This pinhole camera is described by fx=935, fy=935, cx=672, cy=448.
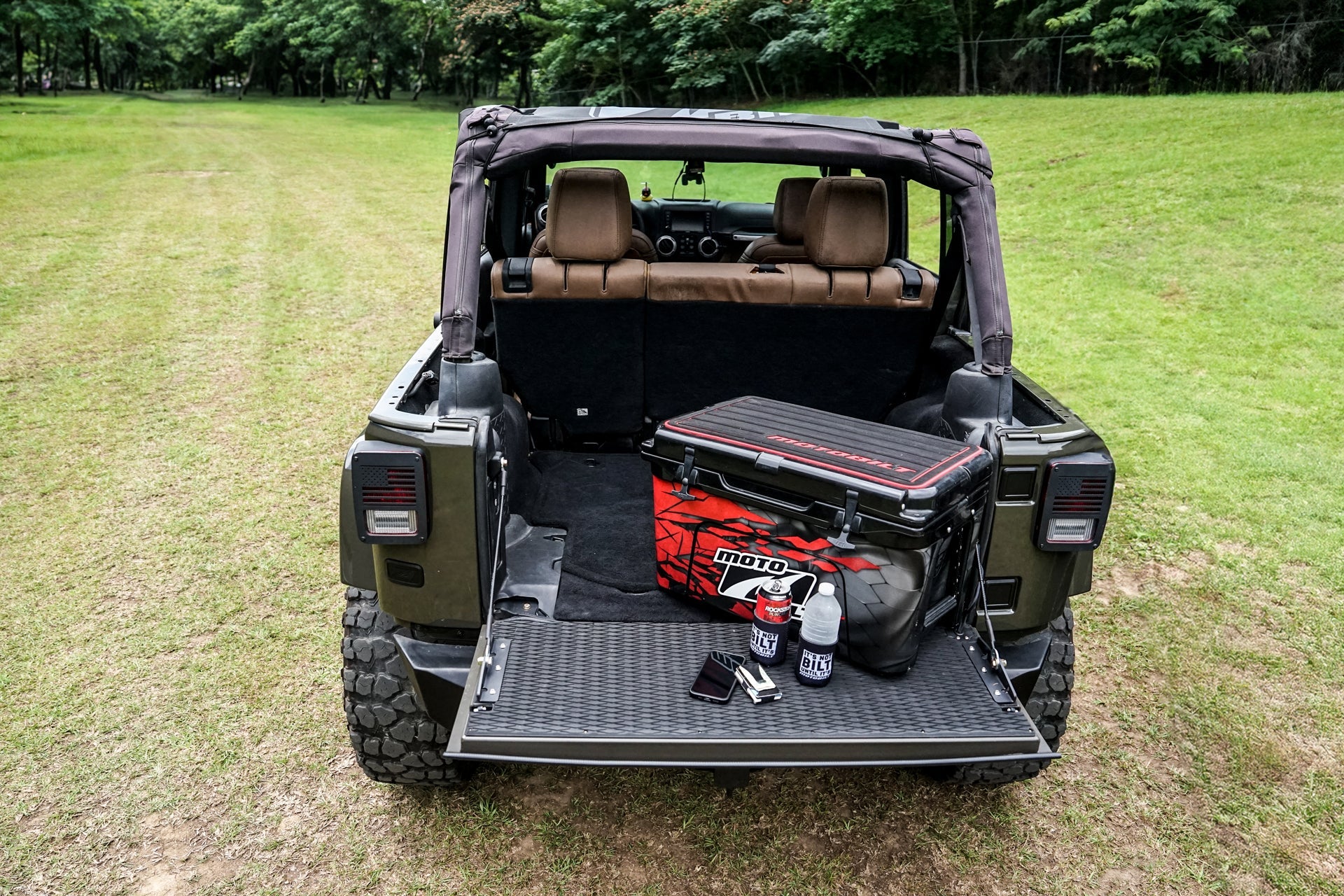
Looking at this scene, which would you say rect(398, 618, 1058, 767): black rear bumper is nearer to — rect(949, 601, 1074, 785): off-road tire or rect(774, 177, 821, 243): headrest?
rect(949, 601, 1074, 785): off-road tire

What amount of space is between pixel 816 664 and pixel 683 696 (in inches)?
13.7

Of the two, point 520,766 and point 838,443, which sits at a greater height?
point 838,443

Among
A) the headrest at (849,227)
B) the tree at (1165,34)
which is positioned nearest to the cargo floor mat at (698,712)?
the headrest at (849,227)

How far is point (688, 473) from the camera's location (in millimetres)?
2686

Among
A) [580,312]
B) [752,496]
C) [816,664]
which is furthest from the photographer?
[580,312]

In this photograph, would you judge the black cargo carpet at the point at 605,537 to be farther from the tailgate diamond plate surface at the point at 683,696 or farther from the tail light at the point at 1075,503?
the tail light at the point at 1075,503

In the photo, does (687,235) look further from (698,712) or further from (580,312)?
(698,712)

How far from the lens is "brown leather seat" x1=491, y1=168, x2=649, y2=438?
3309mm

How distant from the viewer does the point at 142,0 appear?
158 ft

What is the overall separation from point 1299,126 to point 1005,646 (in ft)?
47.3

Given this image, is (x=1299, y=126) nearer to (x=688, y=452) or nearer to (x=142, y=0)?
(x=688, y=452)

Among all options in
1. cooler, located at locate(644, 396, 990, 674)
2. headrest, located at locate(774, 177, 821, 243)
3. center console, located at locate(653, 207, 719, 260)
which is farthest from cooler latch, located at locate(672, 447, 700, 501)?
center console, located at locate(653, 207, 719, 260)

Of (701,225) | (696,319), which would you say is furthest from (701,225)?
(696,319)

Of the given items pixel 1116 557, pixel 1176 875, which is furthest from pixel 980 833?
pixel 1116 557
